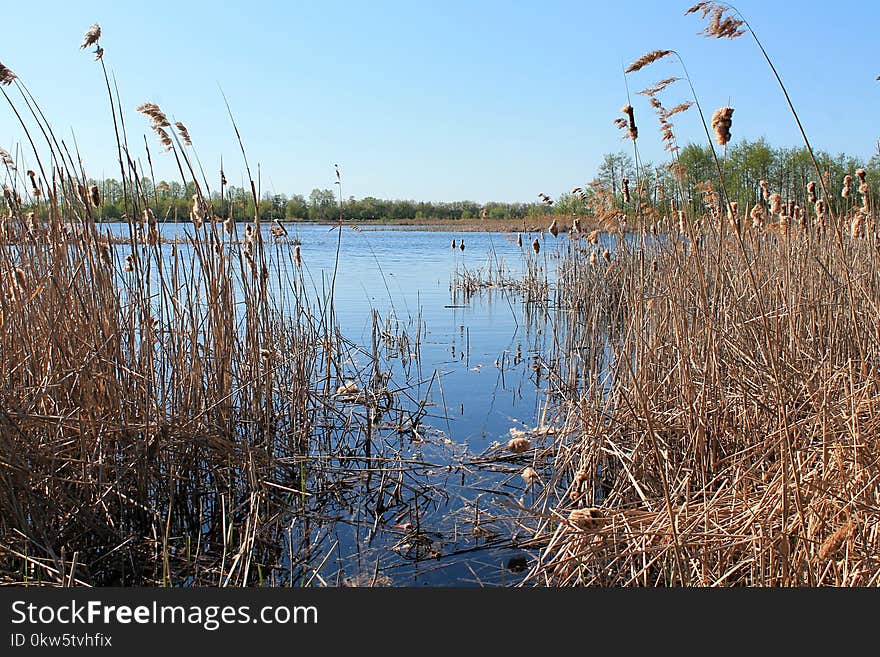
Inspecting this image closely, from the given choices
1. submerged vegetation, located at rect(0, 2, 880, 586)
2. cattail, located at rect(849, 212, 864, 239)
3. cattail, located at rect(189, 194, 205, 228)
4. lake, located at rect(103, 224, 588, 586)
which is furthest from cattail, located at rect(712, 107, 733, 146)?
cattail, located at rect(189, 194, 205, 228)

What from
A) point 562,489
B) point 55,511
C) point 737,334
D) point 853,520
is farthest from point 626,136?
point 55,511

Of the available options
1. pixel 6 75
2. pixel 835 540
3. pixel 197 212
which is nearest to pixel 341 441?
pixel 197 212

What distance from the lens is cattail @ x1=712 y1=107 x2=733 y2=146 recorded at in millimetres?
2406

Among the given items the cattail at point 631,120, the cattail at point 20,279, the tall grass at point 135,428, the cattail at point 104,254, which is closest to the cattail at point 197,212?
the tall grass at point 135,428

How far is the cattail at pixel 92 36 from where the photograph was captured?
2.70 m

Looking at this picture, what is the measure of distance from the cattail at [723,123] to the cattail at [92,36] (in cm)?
221

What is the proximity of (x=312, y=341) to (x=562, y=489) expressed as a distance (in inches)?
68.9

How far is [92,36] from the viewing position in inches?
107

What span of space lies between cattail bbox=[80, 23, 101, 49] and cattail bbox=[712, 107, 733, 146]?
221 centimetres

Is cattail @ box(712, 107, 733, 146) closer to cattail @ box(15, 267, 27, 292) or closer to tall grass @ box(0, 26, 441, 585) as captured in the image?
tall grass @ box(0, 26, 441, 585)

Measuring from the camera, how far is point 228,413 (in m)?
3.35

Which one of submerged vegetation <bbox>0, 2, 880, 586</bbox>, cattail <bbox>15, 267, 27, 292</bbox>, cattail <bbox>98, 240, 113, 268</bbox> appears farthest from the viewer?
cattail <bbox>98, 240, 113, 268</bbox>

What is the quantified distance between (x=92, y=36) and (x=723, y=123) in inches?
88.4

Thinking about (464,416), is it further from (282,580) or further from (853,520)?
(853,520)
